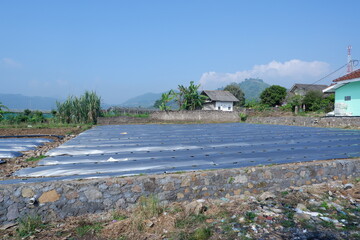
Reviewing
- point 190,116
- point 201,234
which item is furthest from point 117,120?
point 201,234

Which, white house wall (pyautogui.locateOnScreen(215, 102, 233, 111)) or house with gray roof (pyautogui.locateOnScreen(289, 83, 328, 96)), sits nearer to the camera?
white house wall (pyautogui.locateOnScreen(215, 102, 233, 111))

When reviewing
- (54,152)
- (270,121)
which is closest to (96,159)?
(54,152)

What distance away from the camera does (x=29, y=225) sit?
111 inches

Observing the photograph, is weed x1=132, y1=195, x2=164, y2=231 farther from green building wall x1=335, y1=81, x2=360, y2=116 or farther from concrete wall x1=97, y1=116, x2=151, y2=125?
concrete wall x1=97, y1=116, x2=151, y2=125

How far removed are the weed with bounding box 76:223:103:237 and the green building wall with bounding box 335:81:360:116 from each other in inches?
593

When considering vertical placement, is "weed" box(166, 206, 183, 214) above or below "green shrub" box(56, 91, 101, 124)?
below

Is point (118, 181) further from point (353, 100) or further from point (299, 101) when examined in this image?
point (299, 101)

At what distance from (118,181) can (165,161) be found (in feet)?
4.40

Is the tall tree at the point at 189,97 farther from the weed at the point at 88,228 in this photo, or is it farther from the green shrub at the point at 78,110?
the weed at the point at 88,228

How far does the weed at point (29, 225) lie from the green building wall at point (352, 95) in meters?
15.5

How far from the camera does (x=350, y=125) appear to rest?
1121cm

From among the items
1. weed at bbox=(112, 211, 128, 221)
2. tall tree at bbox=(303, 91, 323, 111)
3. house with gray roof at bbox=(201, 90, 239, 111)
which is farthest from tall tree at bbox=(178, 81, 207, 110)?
weed at bbox=(112, 211, 128, 221)

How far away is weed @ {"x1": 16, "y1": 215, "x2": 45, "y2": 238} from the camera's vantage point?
2.76 meters

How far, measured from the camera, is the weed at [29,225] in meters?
2.76
